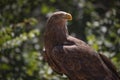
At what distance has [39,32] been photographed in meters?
3.90

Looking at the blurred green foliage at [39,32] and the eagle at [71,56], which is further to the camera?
the blurred green foliage at [39,32]

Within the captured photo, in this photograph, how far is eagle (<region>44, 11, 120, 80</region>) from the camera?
208cm

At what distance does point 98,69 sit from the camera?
6.88 feet

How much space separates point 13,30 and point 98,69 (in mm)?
1832

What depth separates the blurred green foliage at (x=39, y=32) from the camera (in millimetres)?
3678

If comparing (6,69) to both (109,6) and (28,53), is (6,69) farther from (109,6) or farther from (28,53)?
(109,6)

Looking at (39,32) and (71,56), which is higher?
(39,32)

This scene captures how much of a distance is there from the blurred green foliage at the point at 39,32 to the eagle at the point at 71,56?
1337 millimetres

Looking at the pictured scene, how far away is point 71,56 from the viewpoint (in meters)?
2.07

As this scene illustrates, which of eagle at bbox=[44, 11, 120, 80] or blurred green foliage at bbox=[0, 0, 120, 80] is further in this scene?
blurred green foliage at bbox=[0, 0, 120, 80]

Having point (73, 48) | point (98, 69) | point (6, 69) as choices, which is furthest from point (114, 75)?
point (6, 69)

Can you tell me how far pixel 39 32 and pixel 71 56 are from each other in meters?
1.85

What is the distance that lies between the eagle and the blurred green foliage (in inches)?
52.6

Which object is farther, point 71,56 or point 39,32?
point 39,32
